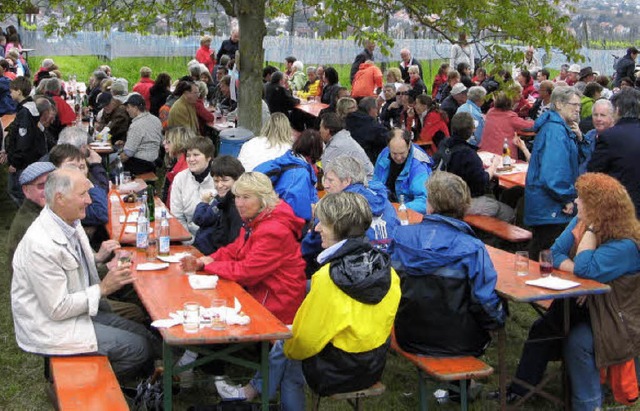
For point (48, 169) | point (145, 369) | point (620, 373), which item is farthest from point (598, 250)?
point (48, 169)

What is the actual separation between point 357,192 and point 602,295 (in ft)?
5.97

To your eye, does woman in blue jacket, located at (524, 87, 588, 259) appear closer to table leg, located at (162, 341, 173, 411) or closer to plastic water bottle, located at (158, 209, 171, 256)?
plastic water bottle, located at (158, 209, 171, 256)

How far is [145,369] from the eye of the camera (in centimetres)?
589

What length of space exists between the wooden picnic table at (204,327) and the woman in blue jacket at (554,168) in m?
3.42

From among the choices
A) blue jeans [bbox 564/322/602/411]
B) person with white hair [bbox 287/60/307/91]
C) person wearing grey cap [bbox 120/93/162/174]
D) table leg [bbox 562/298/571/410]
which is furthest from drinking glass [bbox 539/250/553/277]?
person with white hair [bbox 287/60/307/91]

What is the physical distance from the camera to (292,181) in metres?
7.40

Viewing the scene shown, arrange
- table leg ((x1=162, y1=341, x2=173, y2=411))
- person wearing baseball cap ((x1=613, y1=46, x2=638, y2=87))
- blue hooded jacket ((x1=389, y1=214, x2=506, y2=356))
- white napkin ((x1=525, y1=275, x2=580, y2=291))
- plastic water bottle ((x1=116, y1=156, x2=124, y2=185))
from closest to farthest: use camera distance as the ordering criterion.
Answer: table leg ((x1=162, y1=341, x2=173, y2=411)) → blue hooded jacket ((x1=389, y1=214, x2=506, y2=356)) → white napkin ((x1=525, y1=275, x2=580, y2=291)) → plastic water bottle ((x1=116, y1=156, x2=124, y2=185)) → person wearing baseball cap ((x1=613, y1=46, x2=638, y2=87))

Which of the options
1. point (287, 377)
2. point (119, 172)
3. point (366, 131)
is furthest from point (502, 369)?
point (119, 172)

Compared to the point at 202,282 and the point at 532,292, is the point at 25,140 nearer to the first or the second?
the point at 202,282

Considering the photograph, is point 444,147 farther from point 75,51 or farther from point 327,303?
point 75,51

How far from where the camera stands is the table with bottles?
6738mm

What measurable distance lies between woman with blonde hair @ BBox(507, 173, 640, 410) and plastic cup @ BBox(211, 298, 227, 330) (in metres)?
2.13

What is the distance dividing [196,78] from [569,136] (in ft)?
32.0

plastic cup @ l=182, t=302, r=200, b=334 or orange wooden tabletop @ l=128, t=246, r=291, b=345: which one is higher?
plastic cup @ l=182, t=302, r=200, b=334
